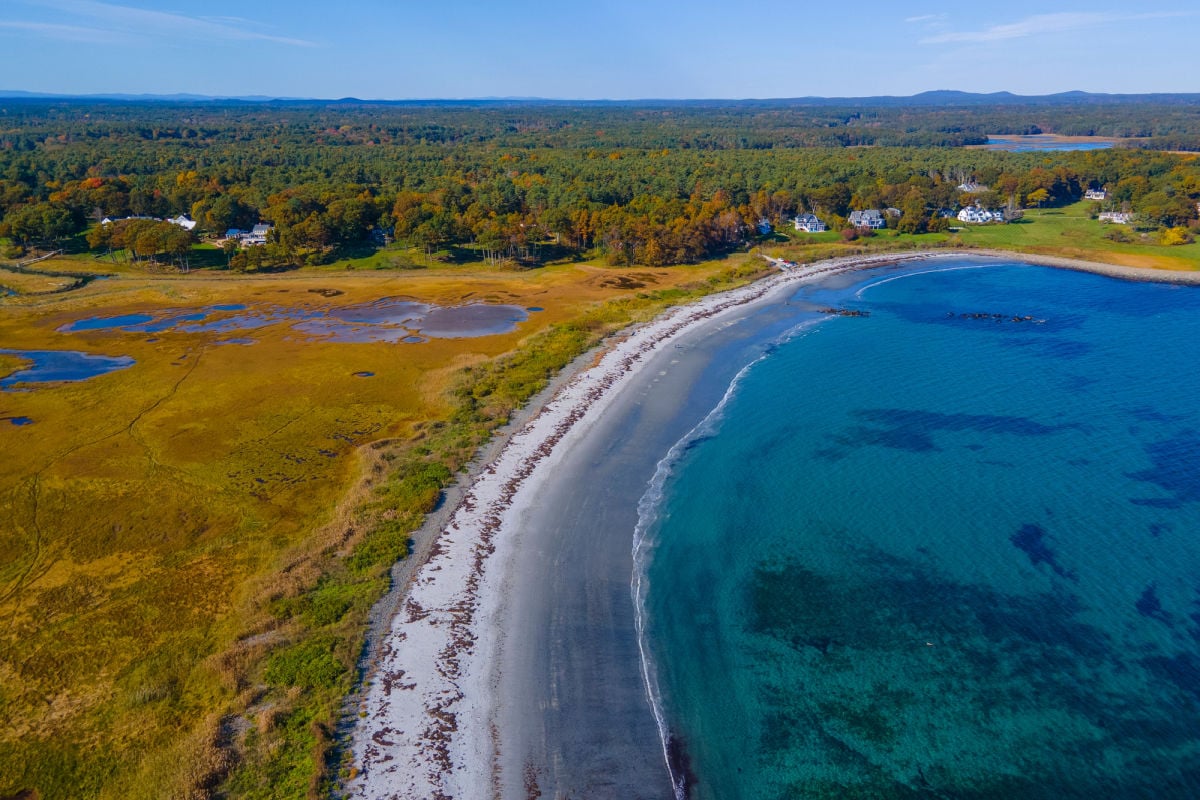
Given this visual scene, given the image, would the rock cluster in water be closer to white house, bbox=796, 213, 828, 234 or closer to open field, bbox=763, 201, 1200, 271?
open field, bbox=763, 201, 1200, 271

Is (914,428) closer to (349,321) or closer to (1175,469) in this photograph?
(1175,469)

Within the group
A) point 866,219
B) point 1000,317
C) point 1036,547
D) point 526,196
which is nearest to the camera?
point 1036,547

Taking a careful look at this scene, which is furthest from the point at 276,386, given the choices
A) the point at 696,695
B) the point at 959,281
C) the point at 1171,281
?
the point at 1171,281

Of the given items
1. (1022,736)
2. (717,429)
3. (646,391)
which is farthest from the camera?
(646,391)

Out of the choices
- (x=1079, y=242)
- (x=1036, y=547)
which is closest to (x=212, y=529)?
(x=1036, y=547)

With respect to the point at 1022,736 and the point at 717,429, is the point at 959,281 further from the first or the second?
the point at 1022,736
